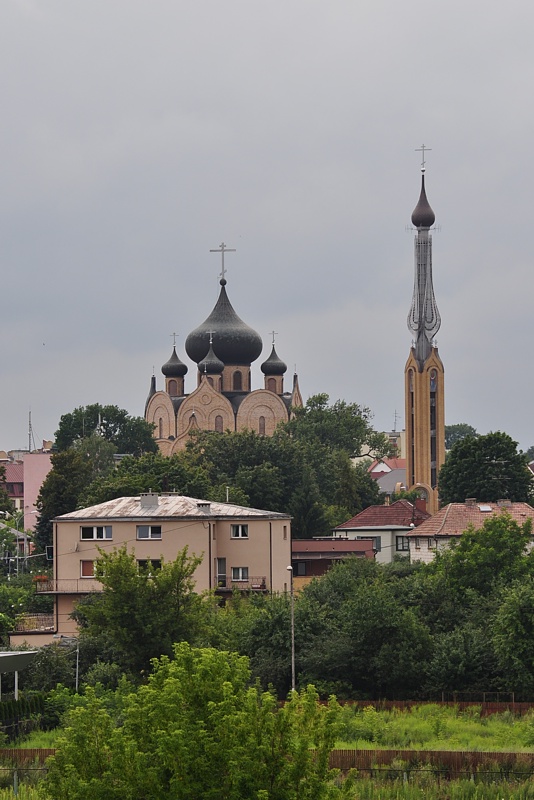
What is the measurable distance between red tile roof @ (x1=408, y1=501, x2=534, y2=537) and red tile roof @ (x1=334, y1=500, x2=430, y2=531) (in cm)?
989

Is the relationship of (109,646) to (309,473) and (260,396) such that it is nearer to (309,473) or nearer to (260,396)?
(309,473)

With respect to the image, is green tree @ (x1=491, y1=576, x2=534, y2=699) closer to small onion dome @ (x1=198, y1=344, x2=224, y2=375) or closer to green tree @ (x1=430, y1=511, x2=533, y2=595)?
green tree @ (x1=430, y1=511, x2=533, y2=595)

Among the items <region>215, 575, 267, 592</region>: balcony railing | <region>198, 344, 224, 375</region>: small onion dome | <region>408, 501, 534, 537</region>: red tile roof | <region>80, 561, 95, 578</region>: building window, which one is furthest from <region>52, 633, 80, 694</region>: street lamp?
<region>198, 344, 224, 375</region>: small onion dome

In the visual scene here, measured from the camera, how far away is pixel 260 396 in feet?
448

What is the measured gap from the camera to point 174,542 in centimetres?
5884

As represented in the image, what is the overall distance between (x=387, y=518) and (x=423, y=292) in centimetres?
5485

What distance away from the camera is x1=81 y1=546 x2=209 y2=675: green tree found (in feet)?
150

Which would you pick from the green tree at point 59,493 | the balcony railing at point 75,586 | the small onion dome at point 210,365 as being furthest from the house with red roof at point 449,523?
the small onion dome at point 210,365

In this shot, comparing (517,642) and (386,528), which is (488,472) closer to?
(386,528)

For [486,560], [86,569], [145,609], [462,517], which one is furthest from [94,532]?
[462,517]

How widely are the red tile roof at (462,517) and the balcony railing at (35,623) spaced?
17926 mm

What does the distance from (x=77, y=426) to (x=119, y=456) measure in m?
6.54

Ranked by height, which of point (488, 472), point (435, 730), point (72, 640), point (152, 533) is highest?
point (488, 472)

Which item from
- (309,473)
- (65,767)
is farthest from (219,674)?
(309,473)
